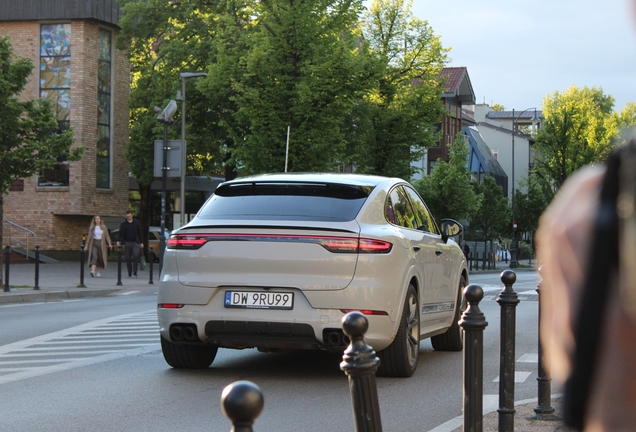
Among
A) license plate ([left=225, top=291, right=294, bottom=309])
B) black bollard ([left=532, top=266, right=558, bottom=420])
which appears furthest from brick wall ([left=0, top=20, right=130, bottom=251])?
black bollard ([left=532, top=266, right=558, bottom=420])

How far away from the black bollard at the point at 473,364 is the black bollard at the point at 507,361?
688 mm

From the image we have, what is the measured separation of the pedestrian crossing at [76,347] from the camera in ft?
29.2

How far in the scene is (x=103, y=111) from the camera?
41.5m

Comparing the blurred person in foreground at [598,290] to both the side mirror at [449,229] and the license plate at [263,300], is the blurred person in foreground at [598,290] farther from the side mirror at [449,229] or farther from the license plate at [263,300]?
the side mirror at [449,229]

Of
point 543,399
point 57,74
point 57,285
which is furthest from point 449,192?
point 543,399

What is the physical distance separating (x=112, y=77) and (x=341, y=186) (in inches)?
1378

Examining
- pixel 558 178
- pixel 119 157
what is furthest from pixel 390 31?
pixel 558 178

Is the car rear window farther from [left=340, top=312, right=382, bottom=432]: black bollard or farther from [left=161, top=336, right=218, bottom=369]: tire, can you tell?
[left=340, top=312, right=382, bottom=432]: black bollard

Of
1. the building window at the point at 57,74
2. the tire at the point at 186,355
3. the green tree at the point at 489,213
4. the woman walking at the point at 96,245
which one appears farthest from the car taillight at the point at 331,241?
the green tree at the point at 489,213

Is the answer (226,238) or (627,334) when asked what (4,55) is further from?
(627,334)

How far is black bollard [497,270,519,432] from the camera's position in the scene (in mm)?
5828

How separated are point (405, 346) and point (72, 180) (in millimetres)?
33583

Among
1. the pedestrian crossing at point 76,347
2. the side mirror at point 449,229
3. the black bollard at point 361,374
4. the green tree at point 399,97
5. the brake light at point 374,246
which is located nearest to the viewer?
the black bollard at point 361,374

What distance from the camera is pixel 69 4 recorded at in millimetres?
40000
